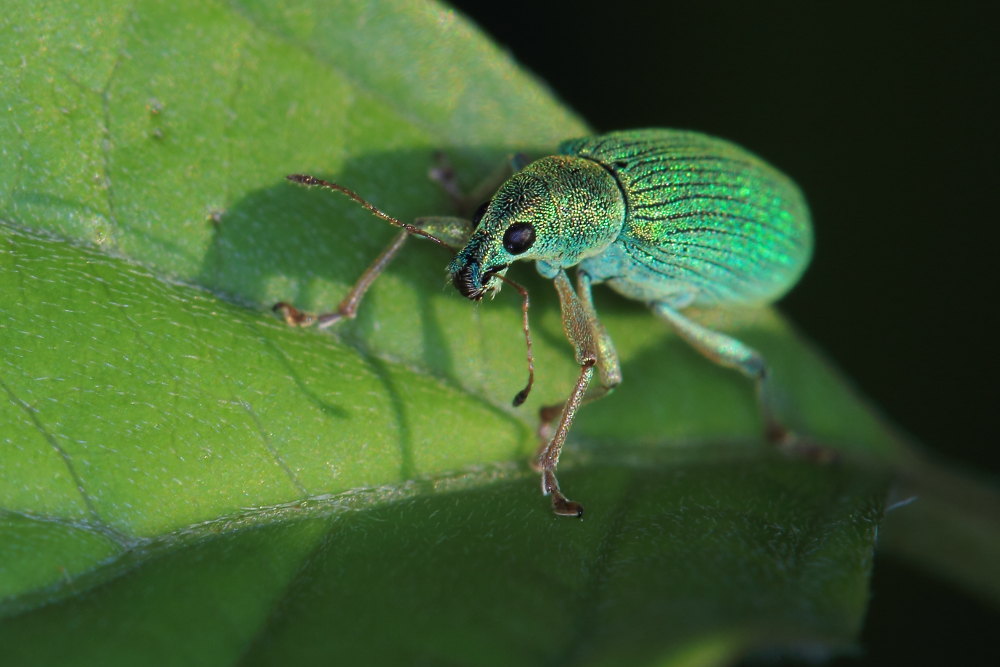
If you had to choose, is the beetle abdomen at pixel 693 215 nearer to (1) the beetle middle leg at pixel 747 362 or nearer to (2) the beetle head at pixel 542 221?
(2) the beetle head at pixel 542 221

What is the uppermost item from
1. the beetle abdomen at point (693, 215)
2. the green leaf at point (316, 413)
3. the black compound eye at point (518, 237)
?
the beetle abdomen at point (693, 215)

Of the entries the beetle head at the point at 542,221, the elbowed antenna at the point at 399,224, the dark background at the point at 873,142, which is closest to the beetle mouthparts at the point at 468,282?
the beetle head at the point at 542,221

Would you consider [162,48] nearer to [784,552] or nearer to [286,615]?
[286,615]

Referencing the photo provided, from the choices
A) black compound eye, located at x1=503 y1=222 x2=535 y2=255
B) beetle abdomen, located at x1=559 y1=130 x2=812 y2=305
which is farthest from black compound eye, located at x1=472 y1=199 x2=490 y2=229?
beetle abdomen, located at x1=559 y1=130 x2=812 y2=305

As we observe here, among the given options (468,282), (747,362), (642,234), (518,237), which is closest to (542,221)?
(518,237)

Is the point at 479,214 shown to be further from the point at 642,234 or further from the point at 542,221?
the point at 642,234

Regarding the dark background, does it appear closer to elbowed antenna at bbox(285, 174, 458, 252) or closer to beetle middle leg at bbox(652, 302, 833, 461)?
beetle middle leg at bbox(652, 302, 833, 461)
